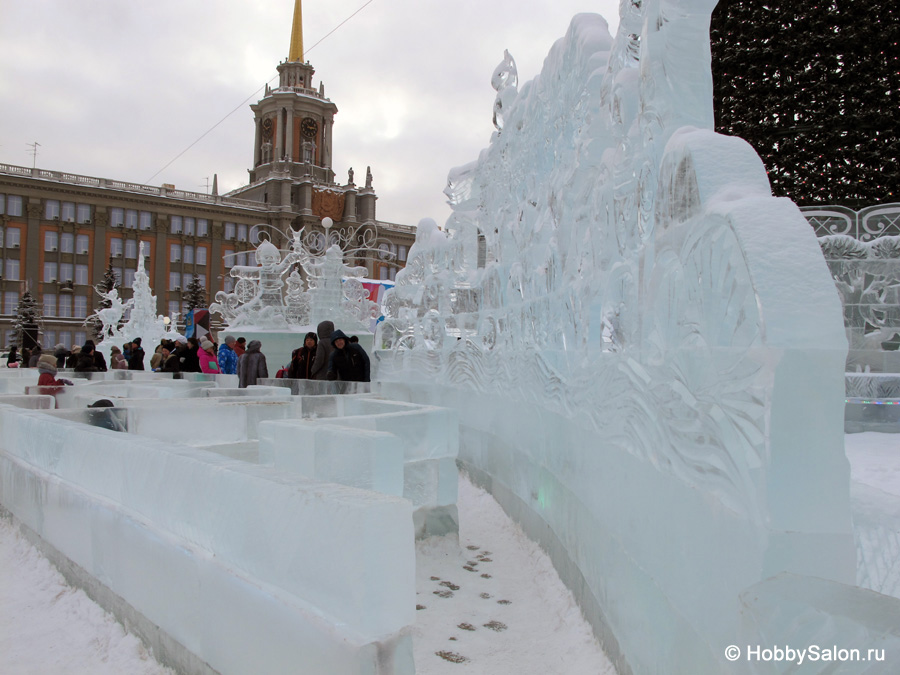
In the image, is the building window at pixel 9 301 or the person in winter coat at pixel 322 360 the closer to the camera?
the person in winter coat at pixel 322 360

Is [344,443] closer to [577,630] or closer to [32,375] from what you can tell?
[577,630]

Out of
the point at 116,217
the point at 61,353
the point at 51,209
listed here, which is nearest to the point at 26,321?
the point at 51,209

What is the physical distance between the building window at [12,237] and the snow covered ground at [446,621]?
1973 inches

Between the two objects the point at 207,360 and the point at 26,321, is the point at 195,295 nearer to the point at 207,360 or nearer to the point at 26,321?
the point at 26,321

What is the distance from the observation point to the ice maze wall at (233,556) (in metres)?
1.71

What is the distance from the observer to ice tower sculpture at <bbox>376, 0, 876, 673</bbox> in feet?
5.25

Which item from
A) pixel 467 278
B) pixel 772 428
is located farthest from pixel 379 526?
pixel 467 278

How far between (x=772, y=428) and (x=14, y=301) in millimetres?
53035

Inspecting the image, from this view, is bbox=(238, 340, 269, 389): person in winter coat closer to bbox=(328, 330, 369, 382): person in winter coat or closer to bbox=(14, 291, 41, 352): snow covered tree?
bbox=(328, 330, 369, 382): person in winter coat

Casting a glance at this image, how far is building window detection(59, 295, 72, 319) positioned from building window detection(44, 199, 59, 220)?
211 inches

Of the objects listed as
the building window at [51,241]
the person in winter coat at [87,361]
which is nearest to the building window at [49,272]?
the building window at [51,241]

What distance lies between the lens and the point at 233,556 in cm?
206

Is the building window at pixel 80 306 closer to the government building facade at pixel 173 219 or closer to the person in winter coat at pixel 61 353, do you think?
the government building facade at pixel 173 219

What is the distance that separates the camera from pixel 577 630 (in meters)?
3.08
